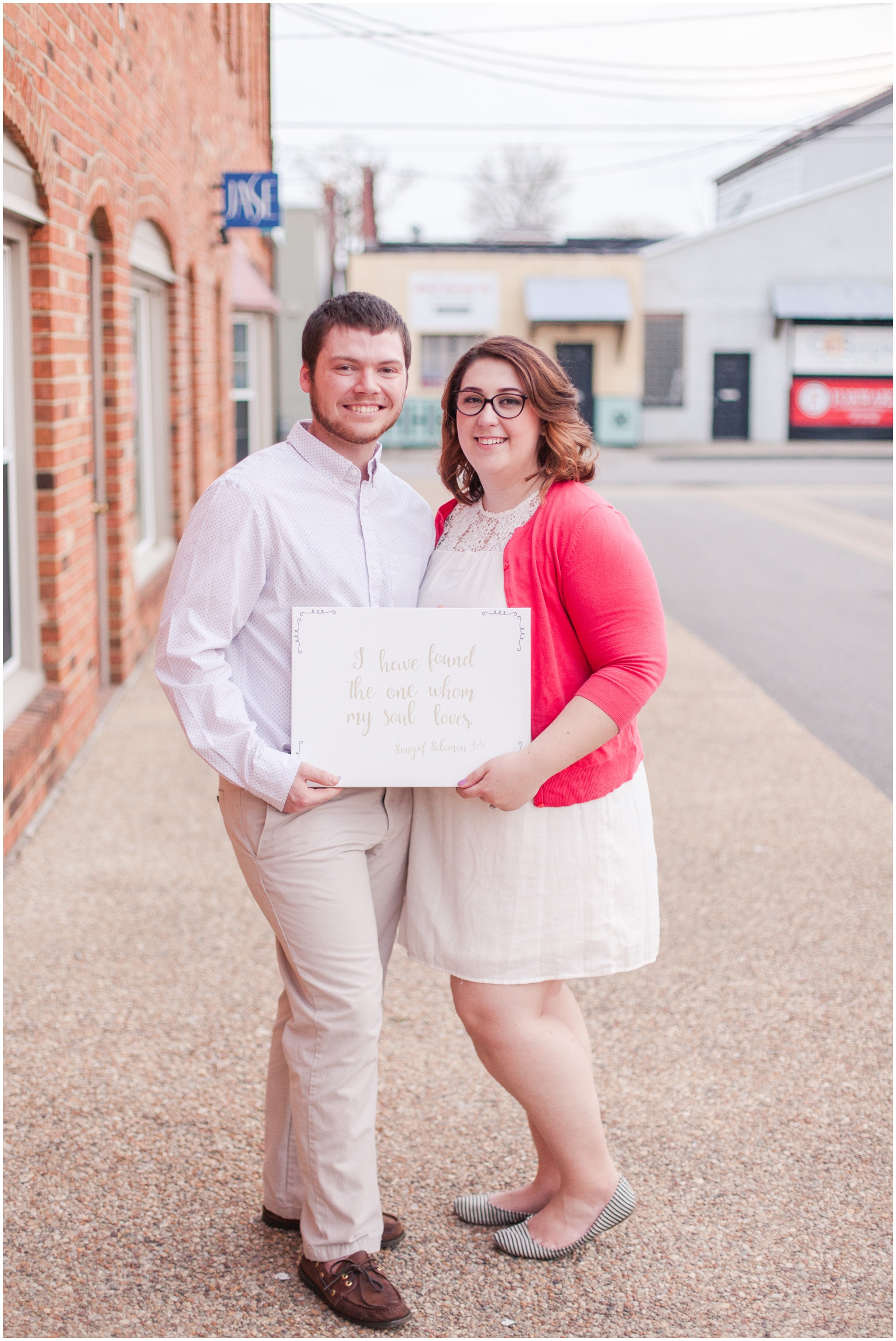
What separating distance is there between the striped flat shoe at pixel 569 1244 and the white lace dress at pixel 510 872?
0.56 metres

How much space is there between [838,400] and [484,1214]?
3443cm

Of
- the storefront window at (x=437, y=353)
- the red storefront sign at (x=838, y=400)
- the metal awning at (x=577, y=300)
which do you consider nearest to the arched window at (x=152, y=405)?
the metal awning at (x=577, y=300)

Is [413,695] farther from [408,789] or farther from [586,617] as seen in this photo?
[586,617]

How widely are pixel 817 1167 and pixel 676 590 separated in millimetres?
9340

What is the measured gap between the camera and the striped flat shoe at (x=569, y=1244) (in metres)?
2.70

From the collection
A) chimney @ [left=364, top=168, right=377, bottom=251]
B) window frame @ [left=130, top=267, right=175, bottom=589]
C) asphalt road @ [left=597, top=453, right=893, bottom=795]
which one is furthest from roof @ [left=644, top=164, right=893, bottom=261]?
window frame @ [left=130, top=267, right=175, bottom=589]

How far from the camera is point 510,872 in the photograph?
249 cm

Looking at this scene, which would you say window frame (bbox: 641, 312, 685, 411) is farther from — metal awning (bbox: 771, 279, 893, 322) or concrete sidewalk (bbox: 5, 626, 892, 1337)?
concrete sidewalk (bbox: 5, 626, 892, 1337)

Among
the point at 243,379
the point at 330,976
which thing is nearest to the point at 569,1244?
the point at 330,976

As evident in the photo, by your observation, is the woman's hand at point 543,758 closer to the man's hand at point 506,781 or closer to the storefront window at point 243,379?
the man's hand at point 506,781

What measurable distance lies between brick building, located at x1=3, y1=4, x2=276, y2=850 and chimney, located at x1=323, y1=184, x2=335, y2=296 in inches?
1028

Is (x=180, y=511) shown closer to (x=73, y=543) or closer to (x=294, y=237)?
(x=73, y=543)

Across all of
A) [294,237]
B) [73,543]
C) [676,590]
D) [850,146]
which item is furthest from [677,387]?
[73,543]

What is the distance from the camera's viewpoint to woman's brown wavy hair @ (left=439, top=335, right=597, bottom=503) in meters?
2.41
